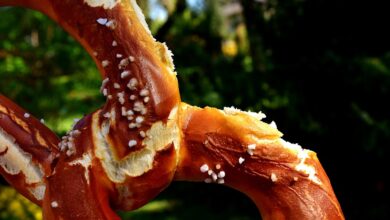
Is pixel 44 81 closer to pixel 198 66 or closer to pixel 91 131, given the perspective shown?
pixel 198 66

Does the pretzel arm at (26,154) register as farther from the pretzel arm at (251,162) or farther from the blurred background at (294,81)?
the blurred background at (294,81)

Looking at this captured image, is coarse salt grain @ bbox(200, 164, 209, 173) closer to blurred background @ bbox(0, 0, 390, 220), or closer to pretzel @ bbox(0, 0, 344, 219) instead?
pretzel @ bbox(0, 0, 344, 219)

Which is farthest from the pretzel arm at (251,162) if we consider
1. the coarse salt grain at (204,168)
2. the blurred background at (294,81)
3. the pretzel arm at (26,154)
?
the blurred background at (294,81)

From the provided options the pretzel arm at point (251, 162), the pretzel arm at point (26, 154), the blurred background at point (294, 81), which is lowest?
the blurred background at point (294, 81)

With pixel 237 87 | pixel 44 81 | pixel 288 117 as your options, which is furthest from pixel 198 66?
pixel 44 81

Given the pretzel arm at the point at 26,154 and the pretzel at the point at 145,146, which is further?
the pretzel arm at the point at 26,154

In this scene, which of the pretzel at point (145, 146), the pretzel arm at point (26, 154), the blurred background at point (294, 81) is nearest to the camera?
the pretzel at point (145, 146)
